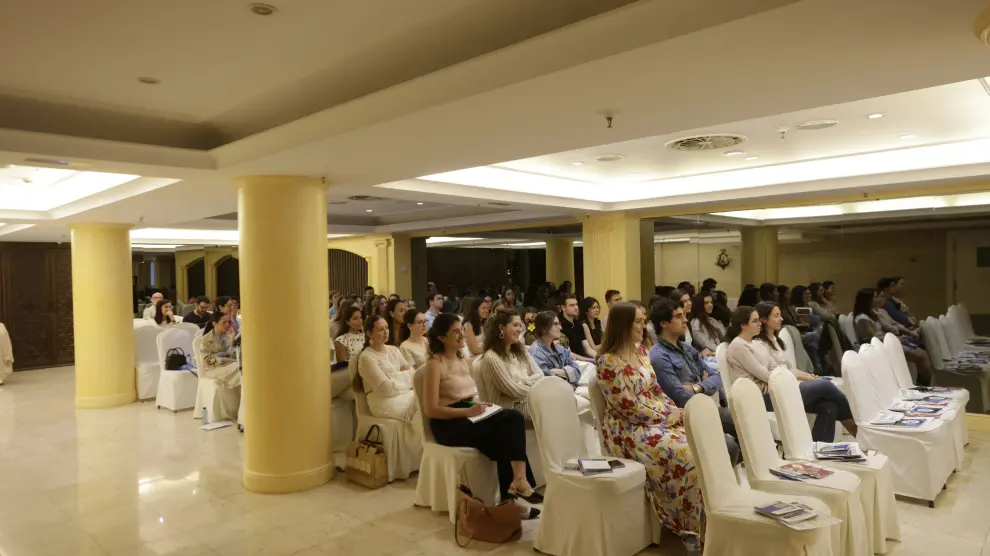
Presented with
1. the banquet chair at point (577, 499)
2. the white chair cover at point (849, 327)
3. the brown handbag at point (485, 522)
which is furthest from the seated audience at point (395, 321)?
the white chair cover at point (849, 327)

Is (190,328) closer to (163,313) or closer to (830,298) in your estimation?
(163,313)

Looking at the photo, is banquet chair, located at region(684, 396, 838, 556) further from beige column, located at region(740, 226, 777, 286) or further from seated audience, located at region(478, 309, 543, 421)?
beige column, located at region(740, 226, 777, 286)

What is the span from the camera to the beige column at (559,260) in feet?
62.6

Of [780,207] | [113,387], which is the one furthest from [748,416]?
[113,387]

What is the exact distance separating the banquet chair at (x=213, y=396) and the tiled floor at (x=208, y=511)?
2.31 feet

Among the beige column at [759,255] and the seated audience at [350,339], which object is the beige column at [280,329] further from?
the beige column at [759,255]

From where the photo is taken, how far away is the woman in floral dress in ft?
12.3

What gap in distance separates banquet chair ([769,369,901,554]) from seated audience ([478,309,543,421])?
176 centimetres

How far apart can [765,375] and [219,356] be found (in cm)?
613

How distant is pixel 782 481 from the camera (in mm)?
3518

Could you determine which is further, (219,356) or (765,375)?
(219,356)

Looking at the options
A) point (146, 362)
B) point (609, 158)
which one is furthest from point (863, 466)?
point (146, 362)

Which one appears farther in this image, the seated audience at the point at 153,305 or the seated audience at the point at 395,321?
the seated audience at the point at 153,305

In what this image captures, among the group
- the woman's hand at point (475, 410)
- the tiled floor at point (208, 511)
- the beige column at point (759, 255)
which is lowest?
the tiled floor at point (208, 511)
